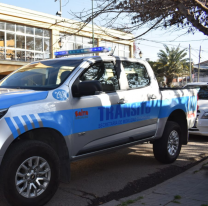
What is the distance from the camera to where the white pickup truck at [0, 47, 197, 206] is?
3.35 m

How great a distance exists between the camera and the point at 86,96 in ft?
13.7

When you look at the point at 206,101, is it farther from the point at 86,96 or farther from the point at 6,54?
the point at 6,54

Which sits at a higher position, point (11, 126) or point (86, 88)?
point (86, 88)

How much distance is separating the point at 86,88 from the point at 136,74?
1623 millimetres

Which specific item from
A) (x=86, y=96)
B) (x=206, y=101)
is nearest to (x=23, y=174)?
(x=86, y=96)

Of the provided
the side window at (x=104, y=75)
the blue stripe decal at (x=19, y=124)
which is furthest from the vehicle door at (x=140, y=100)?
the blue stripe decal at (x=19, y=124)

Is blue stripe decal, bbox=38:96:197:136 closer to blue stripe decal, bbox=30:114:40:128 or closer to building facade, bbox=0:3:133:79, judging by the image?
blue stripe decal, bbox=30:114:40:128

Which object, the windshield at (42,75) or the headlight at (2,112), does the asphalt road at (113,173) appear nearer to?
the headlight at (2,112)

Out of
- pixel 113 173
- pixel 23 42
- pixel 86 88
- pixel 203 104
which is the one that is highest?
pixel 23 42

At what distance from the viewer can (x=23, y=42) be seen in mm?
23188

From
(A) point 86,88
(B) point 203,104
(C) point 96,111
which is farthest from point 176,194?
(B) point 203,104

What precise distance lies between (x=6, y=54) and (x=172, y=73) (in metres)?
19.4

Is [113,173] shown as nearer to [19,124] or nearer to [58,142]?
[58,142]

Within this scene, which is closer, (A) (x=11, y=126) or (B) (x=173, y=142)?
(A) (x=11, y=126)
